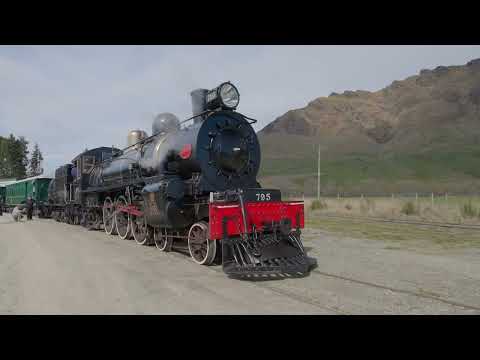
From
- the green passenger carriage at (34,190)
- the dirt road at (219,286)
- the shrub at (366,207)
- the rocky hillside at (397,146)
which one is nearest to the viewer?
the dirt road at (219,286)

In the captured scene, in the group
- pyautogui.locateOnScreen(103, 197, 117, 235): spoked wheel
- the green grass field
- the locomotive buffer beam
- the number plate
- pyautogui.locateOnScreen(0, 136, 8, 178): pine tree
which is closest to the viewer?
the locomotive buffer beam

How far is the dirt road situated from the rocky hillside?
62072 mm

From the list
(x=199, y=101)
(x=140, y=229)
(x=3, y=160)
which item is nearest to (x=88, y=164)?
(x=140, y=229)

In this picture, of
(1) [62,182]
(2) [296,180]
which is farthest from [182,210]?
(2) [296,180]

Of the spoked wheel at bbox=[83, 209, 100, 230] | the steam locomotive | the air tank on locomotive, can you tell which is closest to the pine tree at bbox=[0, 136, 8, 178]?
the spoked wheel at bbox=[83, 209, 100, 230]

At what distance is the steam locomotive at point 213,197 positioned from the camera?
7.20 m

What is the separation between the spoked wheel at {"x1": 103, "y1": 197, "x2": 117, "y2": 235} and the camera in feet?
44.8

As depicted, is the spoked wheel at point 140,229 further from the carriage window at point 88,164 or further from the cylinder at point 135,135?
the carriage window at point 88,164

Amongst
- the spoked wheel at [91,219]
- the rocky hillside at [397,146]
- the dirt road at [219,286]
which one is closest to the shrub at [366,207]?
the dirt road at [219,286]

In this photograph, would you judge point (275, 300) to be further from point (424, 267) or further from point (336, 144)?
point (336, 144)

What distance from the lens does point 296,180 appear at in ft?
276

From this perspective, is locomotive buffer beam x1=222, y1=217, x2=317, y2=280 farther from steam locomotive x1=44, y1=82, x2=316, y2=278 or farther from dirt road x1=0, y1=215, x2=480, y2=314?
dirt road x1=0, y1=215, x2=480, y2=314

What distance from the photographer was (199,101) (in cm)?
937
